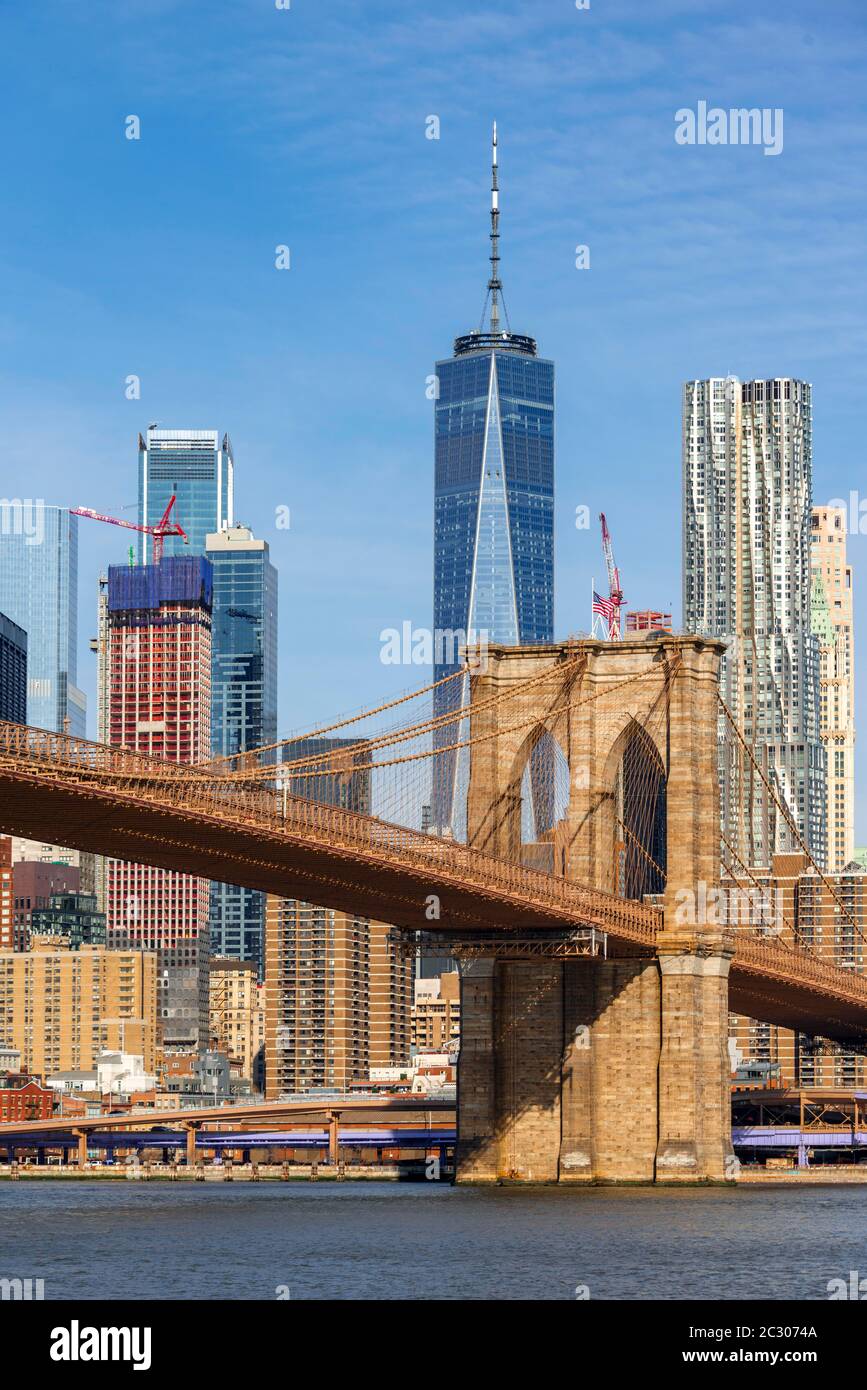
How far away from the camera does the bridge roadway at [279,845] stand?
61.1 metres

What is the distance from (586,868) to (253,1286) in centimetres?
3930

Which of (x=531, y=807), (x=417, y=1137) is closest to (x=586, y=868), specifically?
(x=531, y=807)

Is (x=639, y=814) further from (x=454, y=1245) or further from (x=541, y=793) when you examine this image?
(x=454, y=1245)

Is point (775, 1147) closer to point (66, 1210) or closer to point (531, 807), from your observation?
point (531, 807)

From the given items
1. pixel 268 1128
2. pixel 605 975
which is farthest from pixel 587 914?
pixel 268 1128

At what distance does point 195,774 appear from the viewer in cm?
6531

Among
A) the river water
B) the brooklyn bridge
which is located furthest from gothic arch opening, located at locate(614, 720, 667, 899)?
the river water

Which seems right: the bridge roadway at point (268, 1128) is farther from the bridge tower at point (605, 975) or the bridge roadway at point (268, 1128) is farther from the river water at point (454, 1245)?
the river water at point (454, 1245)

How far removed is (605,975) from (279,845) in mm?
19631

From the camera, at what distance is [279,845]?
68125mm

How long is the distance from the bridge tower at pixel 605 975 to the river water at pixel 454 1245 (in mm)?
2129

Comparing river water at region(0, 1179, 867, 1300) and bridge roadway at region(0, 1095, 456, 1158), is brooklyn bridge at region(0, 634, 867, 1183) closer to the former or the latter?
river water at region(0, 1179, 867, 1300)
